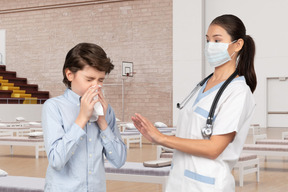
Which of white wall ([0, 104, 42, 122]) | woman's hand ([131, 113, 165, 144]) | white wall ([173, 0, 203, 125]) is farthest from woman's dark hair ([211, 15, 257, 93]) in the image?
white wall ([0, 104, 42, 122])

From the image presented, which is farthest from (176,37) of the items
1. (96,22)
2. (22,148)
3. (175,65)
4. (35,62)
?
(22,148)

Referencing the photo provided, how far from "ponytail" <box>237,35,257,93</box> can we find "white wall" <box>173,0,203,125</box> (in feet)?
49.2

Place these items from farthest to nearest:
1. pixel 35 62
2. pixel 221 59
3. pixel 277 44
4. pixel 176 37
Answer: pixel 35 62, pixel 176 37, pixel 277 44, pixel 221 59

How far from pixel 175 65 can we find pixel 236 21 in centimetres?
1542

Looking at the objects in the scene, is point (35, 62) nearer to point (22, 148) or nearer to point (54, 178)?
point (22, 148)

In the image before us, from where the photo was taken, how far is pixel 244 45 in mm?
1783

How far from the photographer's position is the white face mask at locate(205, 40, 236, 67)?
172 cm

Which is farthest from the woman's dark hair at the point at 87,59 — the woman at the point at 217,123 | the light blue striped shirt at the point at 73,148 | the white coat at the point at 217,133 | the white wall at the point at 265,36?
the white wall at the point at 265,36

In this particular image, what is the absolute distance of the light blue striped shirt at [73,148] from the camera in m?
1.63

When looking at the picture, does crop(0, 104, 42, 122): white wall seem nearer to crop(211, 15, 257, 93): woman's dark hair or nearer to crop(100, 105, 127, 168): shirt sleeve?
crop(100, 105, 127, 168): shirt sleeve

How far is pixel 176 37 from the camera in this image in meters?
17.0

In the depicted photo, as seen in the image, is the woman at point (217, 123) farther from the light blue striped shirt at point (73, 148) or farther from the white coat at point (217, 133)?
the light blue striped shirt at point (73, 148)

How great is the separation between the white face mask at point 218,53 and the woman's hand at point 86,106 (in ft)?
1.48

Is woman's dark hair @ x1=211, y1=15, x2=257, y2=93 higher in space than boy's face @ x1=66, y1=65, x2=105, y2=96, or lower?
higher
